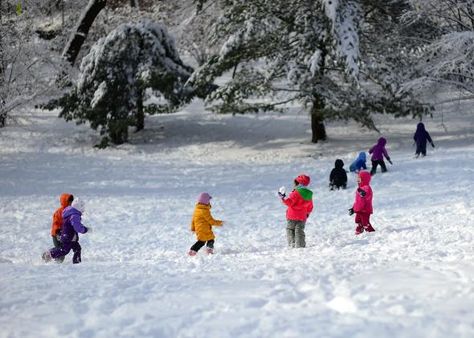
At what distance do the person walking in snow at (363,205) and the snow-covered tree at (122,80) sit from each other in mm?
15698

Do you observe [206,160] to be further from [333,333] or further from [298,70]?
[333,333]

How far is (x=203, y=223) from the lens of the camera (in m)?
8.84

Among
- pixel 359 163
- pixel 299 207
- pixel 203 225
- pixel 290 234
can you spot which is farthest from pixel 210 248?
pixel 359 163

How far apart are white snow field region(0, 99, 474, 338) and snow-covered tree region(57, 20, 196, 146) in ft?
4.53

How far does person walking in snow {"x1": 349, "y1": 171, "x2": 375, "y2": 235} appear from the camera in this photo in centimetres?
954

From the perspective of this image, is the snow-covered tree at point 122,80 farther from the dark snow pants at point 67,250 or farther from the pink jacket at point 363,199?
the pink jacket at point 363,199

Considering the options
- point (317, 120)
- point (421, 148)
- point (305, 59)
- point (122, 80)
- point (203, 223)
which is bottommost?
point (203, 223)

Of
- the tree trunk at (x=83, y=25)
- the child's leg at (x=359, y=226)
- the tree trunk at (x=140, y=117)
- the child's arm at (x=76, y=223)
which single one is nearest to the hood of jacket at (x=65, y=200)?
the child's arm at (x=76, y=223)

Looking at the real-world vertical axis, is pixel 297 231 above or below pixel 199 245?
above

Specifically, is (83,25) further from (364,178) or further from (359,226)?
(359,226)

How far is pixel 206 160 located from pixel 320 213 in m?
9.91

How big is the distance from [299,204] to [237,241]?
6.40 feet

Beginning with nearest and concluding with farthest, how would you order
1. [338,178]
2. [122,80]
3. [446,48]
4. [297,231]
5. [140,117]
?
[297,231]
[338,178]
[446,48]
[122,80]
[140,117]

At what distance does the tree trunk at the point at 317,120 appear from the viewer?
2157cm
